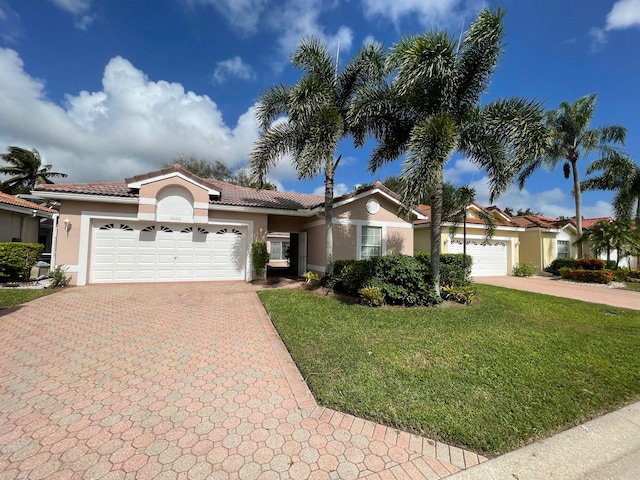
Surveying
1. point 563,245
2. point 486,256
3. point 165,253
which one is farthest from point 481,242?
point 165,253

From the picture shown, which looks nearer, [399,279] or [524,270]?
[399,279]

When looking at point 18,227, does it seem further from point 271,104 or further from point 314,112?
point 314,112

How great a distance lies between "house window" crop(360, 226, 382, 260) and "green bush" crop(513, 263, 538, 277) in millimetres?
11697

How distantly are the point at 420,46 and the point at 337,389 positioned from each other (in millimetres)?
8863

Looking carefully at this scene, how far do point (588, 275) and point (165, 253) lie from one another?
22600 mm

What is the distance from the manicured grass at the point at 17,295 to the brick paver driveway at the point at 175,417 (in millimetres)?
2782

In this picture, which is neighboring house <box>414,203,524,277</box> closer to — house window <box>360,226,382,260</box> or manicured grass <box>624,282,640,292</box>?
house window <box>360,226,382,260</box>

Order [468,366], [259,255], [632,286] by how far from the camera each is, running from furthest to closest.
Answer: [632,286] → [259,255] → [468,366]

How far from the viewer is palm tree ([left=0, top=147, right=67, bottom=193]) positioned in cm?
2836

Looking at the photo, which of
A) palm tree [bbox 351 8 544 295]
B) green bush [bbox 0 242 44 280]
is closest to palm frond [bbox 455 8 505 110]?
palm tree [bbox 351 8 544 295]

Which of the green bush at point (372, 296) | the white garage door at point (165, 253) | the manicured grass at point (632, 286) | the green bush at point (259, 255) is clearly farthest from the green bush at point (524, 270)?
the white garage door at point (165, 253)

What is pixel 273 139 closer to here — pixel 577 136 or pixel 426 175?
pixel 426 175

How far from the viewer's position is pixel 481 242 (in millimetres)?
18312

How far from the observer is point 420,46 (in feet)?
25.4
